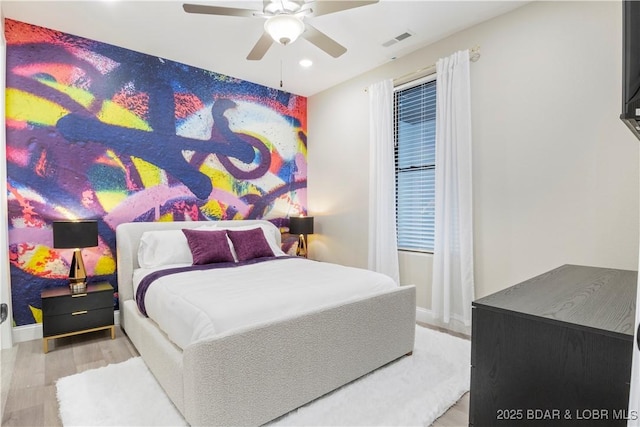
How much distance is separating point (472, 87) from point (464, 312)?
2.10 metres

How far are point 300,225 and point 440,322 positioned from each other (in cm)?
211

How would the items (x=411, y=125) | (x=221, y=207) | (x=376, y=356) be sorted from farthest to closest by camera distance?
(x=221, y=207)
(x=411, y=125)
(x=376, y=356)

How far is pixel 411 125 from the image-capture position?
3.76 meters

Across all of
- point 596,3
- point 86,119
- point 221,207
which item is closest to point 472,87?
point 596,3

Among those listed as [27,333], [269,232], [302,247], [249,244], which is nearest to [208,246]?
[249,244]

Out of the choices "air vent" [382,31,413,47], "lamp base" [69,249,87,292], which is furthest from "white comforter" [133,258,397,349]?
"air vent" [382,31,413,47]

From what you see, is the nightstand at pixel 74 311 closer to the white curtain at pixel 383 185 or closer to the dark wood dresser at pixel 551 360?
the white curtain at pixel 383 185

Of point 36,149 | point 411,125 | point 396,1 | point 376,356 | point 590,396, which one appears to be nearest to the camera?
point 590,396

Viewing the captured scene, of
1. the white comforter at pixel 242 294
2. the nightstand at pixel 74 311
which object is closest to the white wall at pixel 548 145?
the white comforter at pixel 242 294

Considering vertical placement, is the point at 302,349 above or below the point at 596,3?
below

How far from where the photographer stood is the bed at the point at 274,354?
1.68m

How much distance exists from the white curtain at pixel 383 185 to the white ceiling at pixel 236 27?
0.48 meters

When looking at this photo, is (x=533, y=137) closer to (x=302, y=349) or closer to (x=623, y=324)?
(x=623, y=324)

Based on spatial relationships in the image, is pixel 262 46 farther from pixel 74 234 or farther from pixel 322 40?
pixel 74 234
